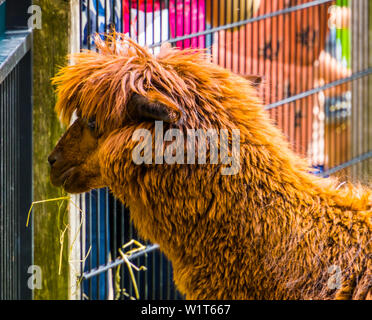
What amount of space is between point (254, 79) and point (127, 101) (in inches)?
27.3

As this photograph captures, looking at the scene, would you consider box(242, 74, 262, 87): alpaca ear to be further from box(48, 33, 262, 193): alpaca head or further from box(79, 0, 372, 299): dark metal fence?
box(79, 0, 372, 299): dark metal fence

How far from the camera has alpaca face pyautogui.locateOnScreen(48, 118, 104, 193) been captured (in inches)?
101

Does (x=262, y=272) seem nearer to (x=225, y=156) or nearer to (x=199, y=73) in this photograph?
(x=225, y=156)

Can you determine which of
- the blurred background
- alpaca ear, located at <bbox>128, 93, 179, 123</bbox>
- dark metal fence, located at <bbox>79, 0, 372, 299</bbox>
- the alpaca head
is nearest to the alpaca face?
the alpaca head

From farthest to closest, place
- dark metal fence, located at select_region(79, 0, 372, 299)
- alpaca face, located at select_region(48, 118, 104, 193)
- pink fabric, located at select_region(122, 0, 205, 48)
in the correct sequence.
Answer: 1. pink fabric, located at select_region(122, 0, 205, 48)
2. dark metal fence, located at select_region(79, 0, 372, 299)
3. alpaca face, located at select_region(48, 118, 104, 193)

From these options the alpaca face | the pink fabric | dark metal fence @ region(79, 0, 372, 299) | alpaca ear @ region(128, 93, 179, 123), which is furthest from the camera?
the pink fabric

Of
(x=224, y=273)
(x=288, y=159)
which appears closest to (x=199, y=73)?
(x=288, y=159)

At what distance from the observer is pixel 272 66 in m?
4.99

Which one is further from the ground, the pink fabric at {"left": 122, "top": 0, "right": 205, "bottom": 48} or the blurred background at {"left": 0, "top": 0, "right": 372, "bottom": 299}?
the pink fabric at {"left": 122, "top": 0, "right": 205, "bottom": 48}

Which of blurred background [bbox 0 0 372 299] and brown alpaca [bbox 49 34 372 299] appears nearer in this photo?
brown alpaca [bbox 49 34 372 299]

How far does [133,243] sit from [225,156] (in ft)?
5.76

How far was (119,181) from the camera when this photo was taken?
2.44 meters

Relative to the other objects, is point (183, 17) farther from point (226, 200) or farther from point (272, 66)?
point (226, 200)

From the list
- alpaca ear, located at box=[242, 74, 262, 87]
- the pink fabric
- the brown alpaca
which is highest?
the pink fabric
